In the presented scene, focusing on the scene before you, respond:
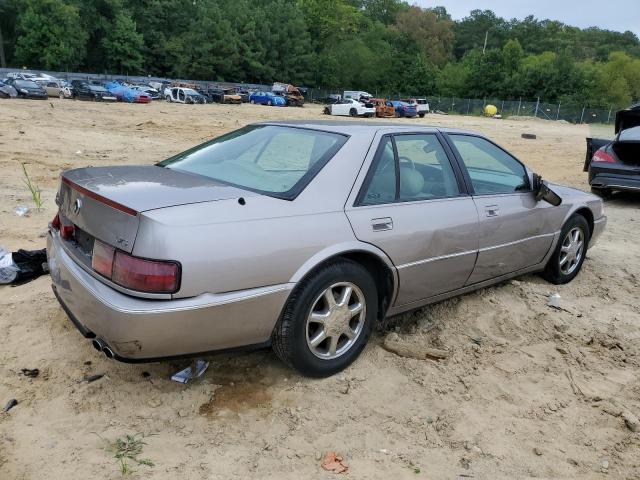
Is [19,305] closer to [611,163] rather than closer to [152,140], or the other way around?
[611,163]

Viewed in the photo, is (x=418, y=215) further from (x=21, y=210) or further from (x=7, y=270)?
(x=21, y=210)

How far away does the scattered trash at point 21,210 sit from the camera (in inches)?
254

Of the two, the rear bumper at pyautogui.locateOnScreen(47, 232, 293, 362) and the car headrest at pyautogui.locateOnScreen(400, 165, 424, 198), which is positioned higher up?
the car headrest at pyautogui.locateOnScreen(400, 165, 424, 198)

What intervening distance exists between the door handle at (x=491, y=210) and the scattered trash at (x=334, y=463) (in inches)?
83.8

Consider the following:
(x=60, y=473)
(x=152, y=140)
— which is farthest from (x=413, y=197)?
(x=152, y=140)


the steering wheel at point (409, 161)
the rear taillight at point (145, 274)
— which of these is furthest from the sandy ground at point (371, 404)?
the steering wheel at point (409, 161)

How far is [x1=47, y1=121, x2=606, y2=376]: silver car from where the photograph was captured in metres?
2.56

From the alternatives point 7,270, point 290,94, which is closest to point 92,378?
point 7,270

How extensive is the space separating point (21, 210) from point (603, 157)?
342 inches

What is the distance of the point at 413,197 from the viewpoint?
355 centimetres

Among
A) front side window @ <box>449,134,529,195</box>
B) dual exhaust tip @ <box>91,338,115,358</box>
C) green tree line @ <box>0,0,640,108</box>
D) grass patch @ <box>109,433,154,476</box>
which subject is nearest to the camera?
grass patch @ <box>109,433,154,476</box>

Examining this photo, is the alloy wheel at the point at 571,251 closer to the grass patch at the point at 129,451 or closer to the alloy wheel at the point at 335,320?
→ the alloy wheel at the point at 335,320

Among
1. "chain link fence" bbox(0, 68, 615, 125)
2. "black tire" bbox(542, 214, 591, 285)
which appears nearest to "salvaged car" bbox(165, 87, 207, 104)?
"chain link fence" bbox(0, 68, 615, 125)

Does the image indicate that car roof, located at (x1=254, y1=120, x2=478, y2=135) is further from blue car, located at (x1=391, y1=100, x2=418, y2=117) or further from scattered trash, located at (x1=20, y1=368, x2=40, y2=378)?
blue car, located at (x1=391, y1=100, x2=418, y2=117)
